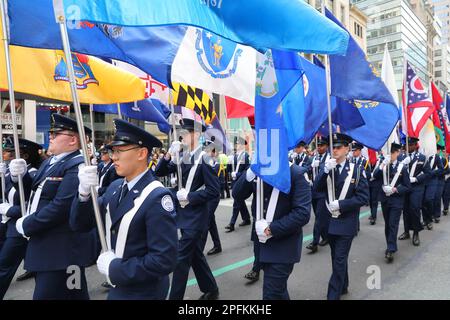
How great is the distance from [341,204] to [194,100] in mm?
2534

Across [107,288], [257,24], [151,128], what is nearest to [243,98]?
[257,24]

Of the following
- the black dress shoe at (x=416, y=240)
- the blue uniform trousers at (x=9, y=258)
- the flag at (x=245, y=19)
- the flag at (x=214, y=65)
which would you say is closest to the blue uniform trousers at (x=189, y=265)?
the blue uniform trousers at (x=9, y=258)

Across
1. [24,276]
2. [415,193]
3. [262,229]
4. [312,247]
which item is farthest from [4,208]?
[415,193]

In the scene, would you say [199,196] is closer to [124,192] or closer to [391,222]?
[124,192]

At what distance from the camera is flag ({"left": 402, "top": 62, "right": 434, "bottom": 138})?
7480mm

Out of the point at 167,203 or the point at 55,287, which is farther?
the point at 55,287

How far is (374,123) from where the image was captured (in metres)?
5.69

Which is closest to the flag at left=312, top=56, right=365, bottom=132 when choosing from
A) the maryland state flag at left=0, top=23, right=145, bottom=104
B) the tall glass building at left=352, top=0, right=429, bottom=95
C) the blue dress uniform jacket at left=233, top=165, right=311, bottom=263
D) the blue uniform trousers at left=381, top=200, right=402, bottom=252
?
the blue dress uniform jacket at left=233, top=165, right=311, bottom=263

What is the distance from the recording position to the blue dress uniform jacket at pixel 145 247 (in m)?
2.33

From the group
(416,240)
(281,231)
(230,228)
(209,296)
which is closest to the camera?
(281,231)

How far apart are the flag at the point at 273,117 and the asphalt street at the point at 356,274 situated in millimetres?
1844

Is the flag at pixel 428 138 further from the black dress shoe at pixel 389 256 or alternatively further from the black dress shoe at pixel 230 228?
the black dress shoe at pixel 230 228

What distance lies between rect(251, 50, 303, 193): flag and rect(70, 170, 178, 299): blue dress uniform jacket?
1.27 metres

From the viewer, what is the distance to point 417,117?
24.9ft
